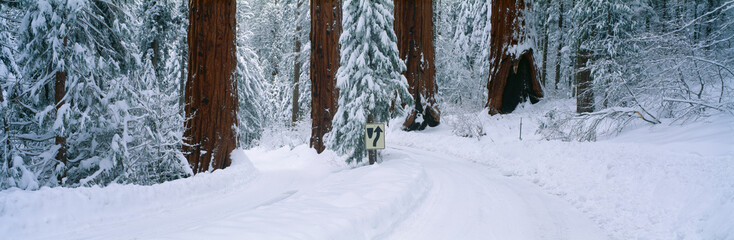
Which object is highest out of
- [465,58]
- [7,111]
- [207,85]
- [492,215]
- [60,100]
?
[465,58]

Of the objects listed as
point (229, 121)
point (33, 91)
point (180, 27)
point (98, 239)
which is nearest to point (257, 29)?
point (180, 27)

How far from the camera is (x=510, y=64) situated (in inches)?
580

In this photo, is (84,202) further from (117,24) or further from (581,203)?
(581,203)

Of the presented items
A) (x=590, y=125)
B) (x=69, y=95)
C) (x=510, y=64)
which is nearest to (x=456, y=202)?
(x=590, y=125)

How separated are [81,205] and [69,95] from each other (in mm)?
2028

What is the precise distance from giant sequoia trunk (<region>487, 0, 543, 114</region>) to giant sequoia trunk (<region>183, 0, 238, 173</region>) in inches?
427

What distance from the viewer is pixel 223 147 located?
863 cm

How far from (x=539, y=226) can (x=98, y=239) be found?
17.5ft

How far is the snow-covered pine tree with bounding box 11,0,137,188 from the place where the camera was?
5574mm

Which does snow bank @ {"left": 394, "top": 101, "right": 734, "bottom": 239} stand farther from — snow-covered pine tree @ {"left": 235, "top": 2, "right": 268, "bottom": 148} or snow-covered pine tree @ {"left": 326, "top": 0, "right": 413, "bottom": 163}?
snow-covered pine tree @ {"left": 235, "top": 2, "right": 268, "bottom": 148}

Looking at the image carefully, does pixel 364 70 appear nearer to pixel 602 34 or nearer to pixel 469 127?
pixel 469 127

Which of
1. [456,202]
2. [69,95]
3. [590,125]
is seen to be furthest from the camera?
[590,125]

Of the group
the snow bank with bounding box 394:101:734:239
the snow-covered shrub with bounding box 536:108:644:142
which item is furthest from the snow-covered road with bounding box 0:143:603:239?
the snow-covered shrub with bounding box 536:108:644:142

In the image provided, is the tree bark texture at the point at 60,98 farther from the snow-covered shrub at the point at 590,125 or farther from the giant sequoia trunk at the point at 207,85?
the snow-covered shrub at the point at 590,125
